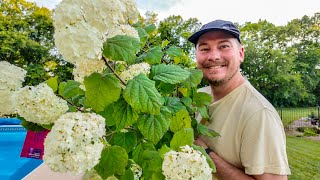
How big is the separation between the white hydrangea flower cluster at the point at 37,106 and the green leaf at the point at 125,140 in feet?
0.68

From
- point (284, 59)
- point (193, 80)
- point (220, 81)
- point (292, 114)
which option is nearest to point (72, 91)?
point (193, 80)

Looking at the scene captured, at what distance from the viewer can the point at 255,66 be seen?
19.4m

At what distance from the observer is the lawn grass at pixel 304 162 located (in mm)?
7418

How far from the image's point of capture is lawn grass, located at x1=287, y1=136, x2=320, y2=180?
7.42m

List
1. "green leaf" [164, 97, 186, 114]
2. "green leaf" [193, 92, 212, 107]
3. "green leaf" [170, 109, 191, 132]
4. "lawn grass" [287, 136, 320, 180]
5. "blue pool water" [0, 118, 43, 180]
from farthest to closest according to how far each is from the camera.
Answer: "lawn grass" [287, 136, 320, 180]
"blue pool water" [0, 118, 43, 180]
"green leaf" [193, 92, 212, 107]
"green leaf" [164, 97, 186, 114]
"green leaf" [170, 109, 191, 132]

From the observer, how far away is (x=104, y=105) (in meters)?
0.76

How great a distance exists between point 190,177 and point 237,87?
87 cm

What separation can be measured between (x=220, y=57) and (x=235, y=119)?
342 mm

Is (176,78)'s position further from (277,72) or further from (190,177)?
(277,72)

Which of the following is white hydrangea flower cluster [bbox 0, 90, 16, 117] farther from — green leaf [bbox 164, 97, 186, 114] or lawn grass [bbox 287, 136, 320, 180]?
lawn grass [bbox 287, 136, 320, 180]

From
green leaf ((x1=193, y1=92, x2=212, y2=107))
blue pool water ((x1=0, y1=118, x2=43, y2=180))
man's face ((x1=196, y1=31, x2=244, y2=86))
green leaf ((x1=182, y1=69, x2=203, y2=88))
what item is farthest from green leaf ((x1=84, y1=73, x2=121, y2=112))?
blue pool water ((x1=0, y1=118, x2=43, y2=180))

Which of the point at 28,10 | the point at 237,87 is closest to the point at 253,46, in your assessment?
the point at 28,10

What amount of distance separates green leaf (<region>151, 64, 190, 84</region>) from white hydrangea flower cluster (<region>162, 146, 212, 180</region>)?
0.78ft

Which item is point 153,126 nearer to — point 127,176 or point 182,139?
point 182,139
